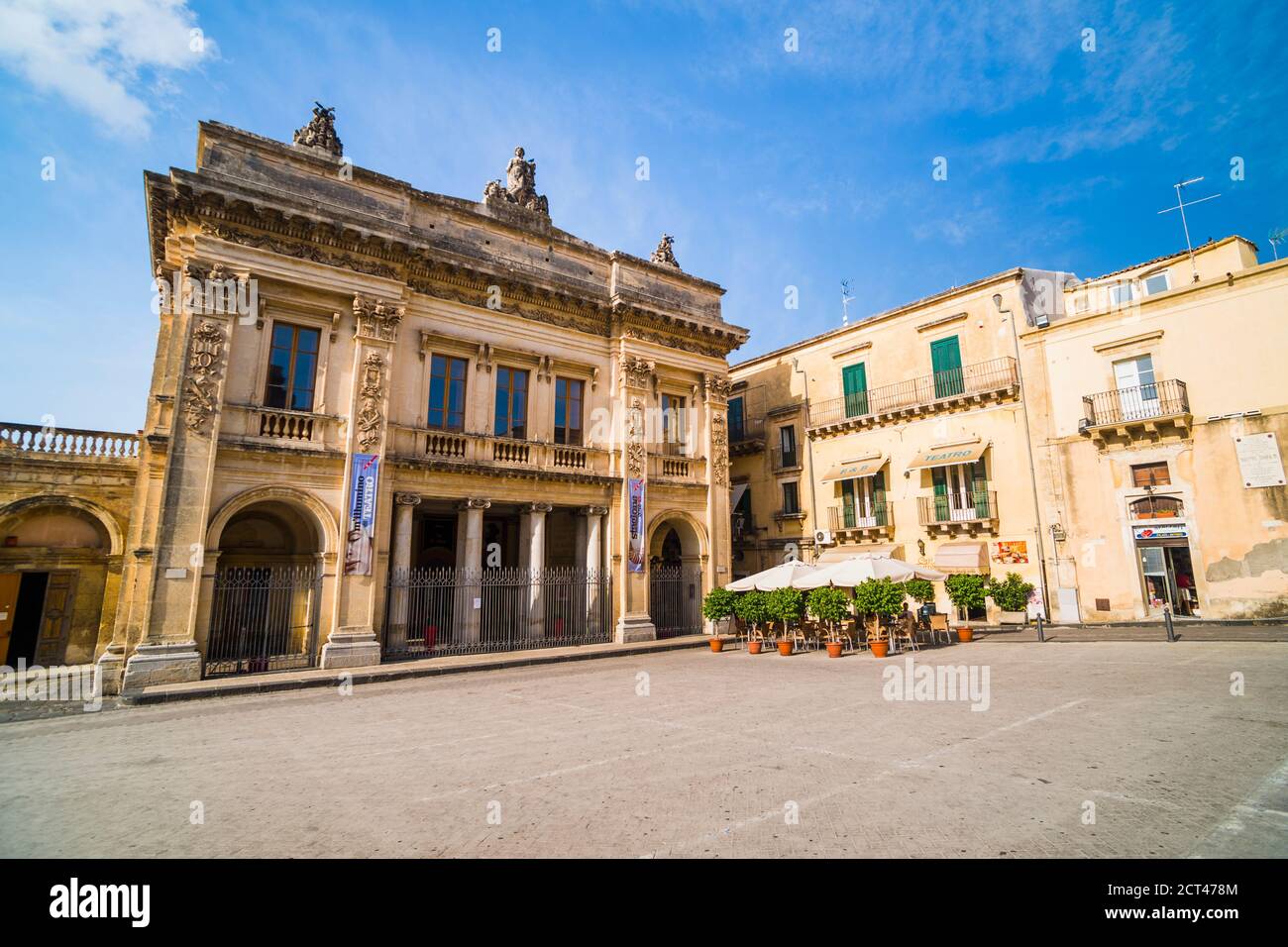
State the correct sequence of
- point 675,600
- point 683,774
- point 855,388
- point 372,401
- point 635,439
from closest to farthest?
point 683,774
point 372,401
point 635,439
point 675,600
point 855,388

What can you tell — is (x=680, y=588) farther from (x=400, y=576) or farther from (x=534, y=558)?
(x=400, y=576)

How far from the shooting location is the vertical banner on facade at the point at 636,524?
19.9m

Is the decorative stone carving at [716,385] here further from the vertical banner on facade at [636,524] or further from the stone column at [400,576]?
the stone column at [400,576]

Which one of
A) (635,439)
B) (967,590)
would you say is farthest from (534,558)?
(967,590)

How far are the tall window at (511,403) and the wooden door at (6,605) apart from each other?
12785 mm

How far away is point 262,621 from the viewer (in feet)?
52.7

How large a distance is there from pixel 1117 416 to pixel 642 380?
15.8m

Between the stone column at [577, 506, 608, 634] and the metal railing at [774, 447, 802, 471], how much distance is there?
1190 centimetres

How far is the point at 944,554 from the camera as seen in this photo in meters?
22.8

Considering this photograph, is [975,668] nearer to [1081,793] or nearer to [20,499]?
[1081,793]

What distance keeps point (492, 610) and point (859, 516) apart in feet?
51.8

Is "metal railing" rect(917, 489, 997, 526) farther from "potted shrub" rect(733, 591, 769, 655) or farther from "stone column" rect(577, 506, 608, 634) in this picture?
"stone column" rect(577, 506, 608, 634)

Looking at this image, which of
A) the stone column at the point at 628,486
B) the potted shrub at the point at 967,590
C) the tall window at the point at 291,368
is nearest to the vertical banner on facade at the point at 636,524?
the stone column at the point at 628,486
